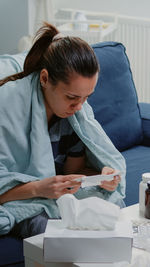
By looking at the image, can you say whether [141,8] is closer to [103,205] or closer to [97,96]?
[97,96]

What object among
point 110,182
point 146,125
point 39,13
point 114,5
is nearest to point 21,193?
point 110,182

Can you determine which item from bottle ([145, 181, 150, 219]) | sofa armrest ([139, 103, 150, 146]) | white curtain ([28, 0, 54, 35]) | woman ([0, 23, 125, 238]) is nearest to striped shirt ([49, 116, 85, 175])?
woman ([0, 23, 125, 238])

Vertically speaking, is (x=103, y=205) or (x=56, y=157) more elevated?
(x=103, y=205)

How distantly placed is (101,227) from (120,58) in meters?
1.31

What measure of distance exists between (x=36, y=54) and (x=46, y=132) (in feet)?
0.85

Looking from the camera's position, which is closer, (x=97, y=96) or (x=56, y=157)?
(x=56, y=157)

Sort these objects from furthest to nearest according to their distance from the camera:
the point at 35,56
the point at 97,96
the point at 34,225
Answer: the point at 97,96 < the point at 35,56 < the point at 34,225

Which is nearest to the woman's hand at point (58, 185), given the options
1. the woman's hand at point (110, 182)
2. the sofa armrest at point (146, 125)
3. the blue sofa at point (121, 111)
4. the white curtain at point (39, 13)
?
the woman's hand at point (110, 182)

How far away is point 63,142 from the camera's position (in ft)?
5.63

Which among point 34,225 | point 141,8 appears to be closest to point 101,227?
point 34,225

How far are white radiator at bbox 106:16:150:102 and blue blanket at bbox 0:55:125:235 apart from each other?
2.18m

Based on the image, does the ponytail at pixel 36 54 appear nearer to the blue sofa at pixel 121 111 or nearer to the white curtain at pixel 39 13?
the blue sofa at pixel 121 111

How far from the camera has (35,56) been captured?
1649 millimetres

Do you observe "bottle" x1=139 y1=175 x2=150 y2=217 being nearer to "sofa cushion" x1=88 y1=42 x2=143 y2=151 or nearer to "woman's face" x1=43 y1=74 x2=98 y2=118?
"woman's face" x1=43 y1=74 x2=98 y2=118
